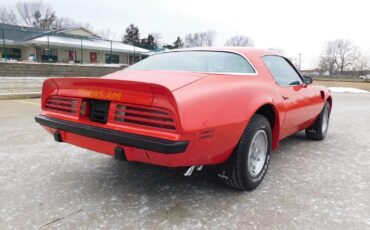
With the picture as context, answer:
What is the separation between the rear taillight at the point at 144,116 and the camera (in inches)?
86.8

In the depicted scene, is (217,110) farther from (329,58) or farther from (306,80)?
(329,58)

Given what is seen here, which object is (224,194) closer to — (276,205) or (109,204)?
(276,205)

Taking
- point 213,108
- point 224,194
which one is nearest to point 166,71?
point 213,108

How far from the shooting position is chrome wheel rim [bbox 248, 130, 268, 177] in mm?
2877

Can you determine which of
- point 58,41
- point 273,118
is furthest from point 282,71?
point 58,41

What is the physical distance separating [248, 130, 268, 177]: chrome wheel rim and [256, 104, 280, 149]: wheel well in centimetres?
26

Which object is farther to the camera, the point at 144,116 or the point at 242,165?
the point at 242,165

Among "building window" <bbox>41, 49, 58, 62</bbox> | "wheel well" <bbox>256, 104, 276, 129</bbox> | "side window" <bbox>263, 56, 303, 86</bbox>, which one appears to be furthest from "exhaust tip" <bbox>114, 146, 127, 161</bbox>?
"building window" <bbox>41, 49, 58, 62</bbox>

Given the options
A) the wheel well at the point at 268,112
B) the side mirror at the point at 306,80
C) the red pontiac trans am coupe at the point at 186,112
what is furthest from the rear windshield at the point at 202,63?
the side mirror at the point at 306,80

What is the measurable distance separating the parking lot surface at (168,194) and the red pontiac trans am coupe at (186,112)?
0.31 metres

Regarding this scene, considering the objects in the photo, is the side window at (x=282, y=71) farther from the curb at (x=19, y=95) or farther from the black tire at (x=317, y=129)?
the curb at (x=19, y=95)

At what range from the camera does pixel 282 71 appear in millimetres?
3820

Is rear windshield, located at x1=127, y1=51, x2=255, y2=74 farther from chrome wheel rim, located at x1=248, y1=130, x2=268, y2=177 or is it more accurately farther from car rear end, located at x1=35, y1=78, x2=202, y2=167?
car rear end, located at x1=35, y1=78, x2=202, y2=167

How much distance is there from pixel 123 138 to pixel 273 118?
1.64 meters
